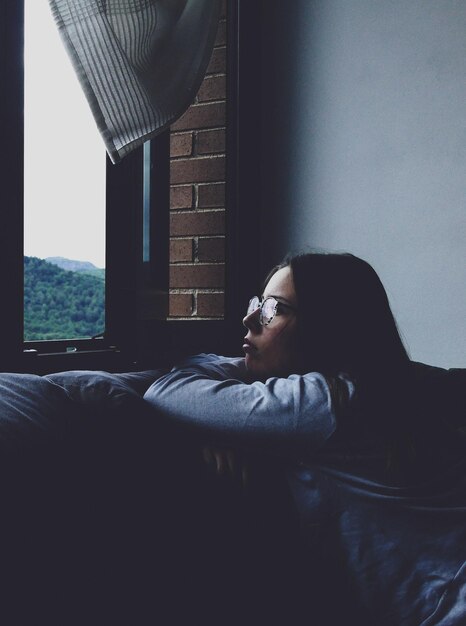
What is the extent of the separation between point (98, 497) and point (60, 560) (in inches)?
4.3

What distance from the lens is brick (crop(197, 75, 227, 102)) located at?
2377 millimetres

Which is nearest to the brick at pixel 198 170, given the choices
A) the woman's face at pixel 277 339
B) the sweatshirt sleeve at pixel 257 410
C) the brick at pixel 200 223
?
the brick at pixel 200 223

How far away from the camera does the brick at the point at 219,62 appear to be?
238cm

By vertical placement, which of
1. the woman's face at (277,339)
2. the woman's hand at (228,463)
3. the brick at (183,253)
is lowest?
the woman's hand at (228,463)

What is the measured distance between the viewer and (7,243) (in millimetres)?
1633

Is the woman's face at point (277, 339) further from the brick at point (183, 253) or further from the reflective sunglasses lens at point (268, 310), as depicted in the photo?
the brick at point (183, 253)

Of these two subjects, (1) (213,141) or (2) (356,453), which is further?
(1) (213,141)

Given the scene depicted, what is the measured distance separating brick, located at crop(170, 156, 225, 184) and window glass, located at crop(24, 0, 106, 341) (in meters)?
0.48

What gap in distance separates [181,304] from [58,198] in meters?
0.71

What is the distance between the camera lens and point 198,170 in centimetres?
239

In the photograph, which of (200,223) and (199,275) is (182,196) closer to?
(200,223)

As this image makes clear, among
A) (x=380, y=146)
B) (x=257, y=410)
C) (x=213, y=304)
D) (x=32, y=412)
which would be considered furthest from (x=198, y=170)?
(x=32, y=412)

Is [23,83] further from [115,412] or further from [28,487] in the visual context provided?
[28,487]

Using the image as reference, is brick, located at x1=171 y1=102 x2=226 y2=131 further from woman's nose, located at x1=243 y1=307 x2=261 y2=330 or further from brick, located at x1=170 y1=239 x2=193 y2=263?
woman's nose, located at x1=243 y1=307 x2=261 y2=330
